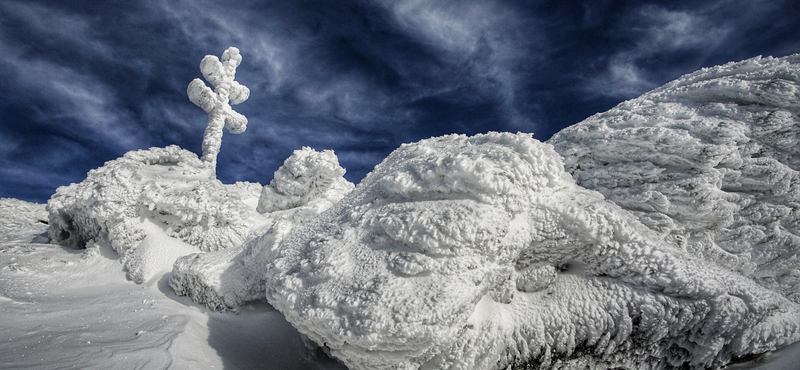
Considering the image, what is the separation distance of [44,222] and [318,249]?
28.0 feet

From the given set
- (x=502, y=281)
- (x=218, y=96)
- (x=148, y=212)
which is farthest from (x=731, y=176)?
(x=218, y=96)

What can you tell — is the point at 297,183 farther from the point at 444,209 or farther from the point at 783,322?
the point at 783,322

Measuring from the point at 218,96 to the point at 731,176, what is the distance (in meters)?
11.3

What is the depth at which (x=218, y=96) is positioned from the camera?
10.1m

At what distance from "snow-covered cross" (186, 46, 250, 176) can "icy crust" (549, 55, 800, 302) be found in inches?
380

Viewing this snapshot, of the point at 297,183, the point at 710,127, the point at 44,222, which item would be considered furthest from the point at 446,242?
the point at 44,222

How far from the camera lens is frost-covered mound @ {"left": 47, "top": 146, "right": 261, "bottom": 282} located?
3865 millimetres

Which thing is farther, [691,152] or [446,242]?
[691,152]

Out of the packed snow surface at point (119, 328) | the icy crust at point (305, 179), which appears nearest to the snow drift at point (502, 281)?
the packed snow surface at point (119, 328)

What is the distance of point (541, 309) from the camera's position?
6.81 feet

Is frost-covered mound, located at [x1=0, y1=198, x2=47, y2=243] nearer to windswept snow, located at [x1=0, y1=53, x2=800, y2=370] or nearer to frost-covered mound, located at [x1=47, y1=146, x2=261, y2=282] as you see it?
frost-covered mound, located at [x1=47, y1=146, x2=261, y2=282]

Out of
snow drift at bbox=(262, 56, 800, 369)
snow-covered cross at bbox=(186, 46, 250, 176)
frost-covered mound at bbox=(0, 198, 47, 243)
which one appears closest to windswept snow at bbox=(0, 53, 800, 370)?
snow drift at bbox=(262, 56, 800, 369)

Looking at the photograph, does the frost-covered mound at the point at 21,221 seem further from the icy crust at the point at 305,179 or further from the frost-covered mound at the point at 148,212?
the icy crust at the point at 305,179

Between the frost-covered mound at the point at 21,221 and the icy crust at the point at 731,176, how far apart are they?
777 centimetres
